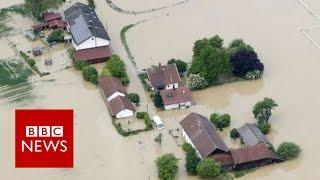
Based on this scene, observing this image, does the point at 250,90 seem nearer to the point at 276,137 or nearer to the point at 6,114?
the point at 276,137

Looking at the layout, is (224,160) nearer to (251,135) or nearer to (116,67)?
(251,135)

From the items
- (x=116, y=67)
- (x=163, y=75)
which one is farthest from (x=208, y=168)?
(x=116, y=67)

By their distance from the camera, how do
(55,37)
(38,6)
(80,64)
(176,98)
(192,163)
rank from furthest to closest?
(38,6), (55,37), (80,64), (176,98), (192,163)

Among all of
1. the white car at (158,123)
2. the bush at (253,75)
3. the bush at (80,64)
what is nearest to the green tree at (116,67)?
the bush at (80,64)

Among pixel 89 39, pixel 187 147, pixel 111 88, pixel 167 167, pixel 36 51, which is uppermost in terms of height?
pixel 89 39

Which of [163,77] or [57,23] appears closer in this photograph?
[163,77]

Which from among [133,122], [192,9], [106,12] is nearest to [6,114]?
[133,122]

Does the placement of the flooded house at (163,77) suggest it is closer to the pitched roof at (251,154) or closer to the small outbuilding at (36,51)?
the pitched roof at (251,154)
